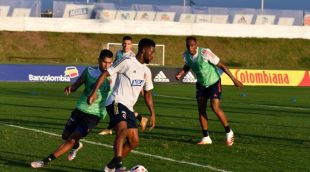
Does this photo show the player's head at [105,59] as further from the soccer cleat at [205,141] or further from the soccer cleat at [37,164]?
the soccer cleat at [205,141]

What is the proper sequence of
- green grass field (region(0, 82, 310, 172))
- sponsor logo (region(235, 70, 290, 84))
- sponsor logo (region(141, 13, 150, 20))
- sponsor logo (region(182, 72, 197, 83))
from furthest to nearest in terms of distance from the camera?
1. sponsor logo (region(141, 13, 150, 20))
2. sponsor logo (region(235, 70, 290, 84))
3. sponsor logo (region(182, 72, 197, 83))
4. green grass field (region(0, 82, 310, 172))

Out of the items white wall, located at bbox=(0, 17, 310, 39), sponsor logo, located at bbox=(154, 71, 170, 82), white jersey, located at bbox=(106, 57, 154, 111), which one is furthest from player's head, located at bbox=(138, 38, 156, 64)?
white wall, located at bbox=(0, 17, 310, 39)

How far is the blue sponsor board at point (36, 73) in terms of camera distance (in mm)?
39406

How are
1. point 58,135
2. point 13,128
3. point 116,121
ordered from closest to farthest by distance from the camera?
point 116,121
point 58,135
point 13,128

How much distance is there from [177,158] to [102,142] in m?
2.50

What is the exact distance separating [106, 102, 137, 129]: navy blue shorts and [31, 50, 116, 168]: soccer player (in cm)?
93

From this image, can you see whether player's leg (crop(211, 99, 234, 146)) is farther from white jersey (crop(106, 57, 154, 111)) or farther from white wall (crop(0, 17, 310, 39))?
white wall (crop(0, 17, 310, 39))

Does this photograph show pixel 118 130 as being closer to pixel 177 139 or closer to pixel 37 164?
pixel 37 164

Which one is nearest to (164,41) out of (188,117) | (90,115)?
(188,117)

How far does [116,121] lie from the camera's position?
10867mm

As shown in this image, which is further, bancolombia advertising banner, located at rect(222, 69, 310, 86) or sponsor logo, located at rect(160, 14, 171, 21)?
sponsor logo, located at rect(160, 14, 171, 21)

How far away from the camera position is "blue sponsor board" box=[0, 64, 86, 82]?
3941cm

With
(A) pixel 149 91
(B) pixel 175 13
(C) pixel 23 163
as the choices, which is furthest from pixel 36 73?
(B) pixel 175 13

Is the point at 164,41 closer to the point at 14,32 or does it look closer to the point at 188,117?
the point at 14,32
